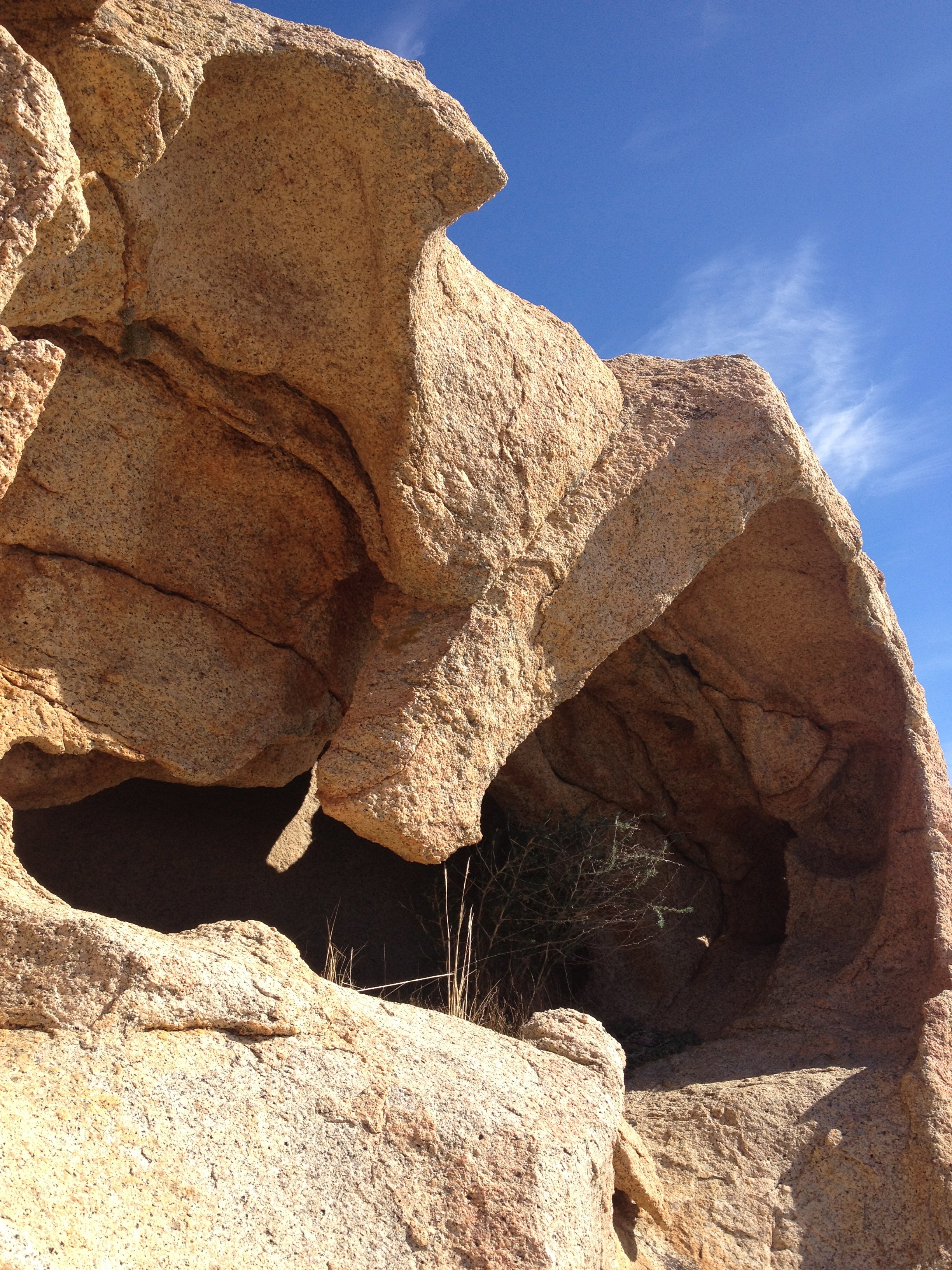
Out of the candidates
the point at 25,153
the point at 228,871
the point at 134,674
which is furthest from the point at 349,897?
the point at 25,153

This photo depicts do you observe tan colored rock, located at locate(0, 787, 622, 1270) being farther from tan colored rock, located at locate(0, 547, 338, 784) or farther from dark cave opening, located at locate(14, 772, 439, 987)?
dark cave opening, located at locate(14, 772, 439, 987)

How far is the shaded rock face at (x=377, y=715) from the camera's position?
2.53 m

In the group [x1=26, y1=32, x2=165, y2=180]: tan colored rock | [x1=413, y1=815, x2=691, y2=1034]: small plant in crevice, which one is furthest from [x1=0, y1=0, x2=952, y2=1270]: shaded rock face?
[x1=413, y1=815, x2=691, y2=1034]: small plant in crevice

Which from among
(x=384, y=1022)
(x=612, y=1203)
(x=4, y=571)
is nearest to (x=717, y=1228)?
(x=612, y=1203)

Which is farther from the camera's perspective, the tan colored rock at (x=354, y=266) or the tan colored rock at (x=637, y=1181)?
the tan colored rock at (x=637, y=1181)

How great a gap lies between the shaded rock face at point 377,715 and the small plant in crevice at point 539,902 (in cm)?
20

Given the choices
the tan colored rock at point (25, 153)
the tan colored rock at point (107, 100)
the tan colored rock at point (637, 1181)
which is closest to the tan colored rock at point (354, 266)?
the tan colored rock at point (107, 100)

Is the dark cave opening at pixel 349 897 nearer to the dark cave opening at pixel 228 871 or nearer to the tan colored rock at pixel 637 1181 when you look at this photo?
the dark cave opening at pixel 228 871

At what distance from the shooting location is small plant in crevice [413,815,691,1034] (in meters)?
5.12

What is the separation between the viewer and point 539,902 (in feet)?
17.2

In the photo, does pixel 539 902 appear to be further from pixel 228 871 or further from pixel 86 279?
pixel 86 279

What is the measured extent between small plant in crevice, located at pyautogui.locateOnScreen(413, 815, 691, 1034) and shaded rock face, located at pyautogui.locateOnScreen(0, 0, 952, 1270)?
196 millimetres

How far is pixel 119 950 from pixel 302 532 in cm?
198

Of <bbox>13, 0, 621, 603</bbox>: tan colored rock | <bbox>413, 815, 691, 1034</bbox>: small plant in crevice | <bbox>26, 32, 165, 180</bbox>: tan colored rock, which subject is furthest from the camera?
<bbox>413, 815, 691, 1034</bbox>: small plant in crevice
